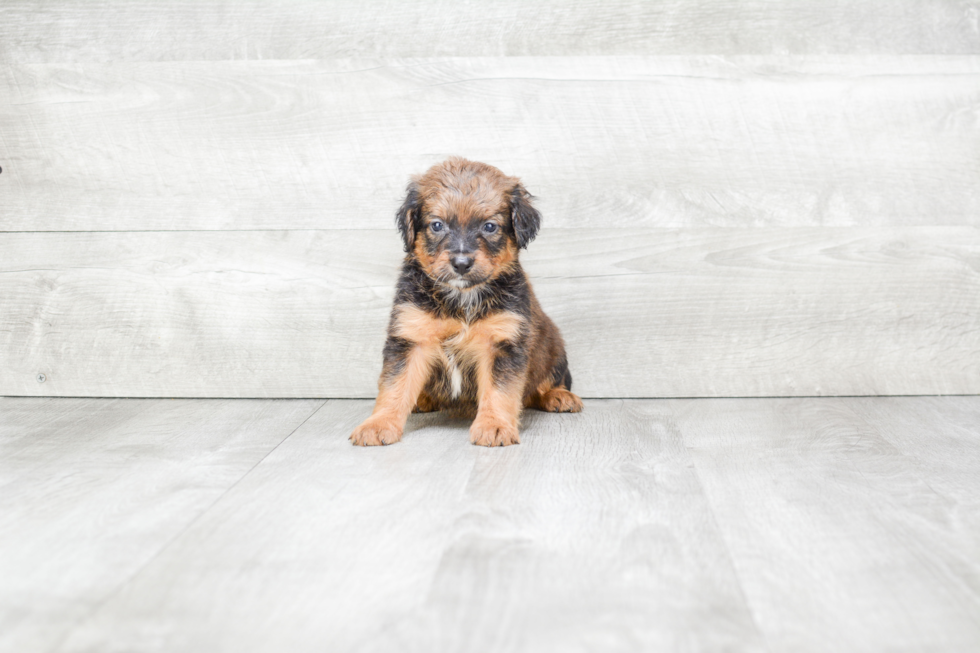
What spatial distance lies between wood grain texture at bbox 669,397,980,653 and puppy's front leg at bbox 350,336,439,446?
0.96 meters

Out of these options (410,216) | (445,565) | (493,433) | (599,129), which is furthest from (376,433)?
(599,129)

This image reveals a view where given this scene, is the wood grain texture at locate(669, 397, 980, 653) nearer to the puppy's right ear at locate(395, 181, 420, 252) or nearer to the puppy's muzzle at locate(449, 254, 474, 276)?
the puppy's muzzle at locate(449, 254, 474, 276)

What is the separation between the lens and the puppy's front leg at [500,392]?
8.72ft

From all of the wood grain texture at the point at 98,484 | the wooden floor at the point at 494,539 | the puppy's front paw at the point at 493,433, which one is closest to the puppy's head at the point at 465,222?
the puppy's front paw at the point at 493,433

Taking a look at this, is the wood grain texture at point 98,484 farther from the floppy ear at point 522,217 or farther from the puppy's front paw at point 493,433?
the floppy ear at point 522,217

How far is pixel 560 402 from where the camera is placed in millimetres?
3238

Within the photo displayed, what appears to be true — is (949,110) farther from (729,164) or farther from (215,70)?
(215,70)

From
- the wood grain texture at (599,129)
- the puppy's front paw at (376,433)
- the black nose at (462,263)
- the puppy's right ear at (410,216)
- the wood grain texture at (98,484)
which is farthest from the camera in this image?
the wood grain texture at (599,129)

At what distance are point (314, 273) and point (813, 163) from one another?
220 centimetres

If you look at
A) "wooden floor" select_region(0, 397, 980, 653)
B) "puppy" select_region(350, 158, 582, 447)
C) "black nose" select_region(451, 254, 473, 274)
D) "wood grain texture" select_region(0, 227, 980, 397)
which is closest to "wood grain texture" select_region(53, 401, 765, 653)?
"wooden floor" select_region(0, 397, 980, 653)

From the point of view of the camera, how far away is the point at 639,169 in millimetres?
3424

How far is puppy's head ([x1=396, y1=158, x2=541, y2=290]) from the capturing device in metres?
2.60

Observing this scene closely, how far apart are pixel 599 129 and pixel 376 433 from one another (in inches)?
Answer: 64.8

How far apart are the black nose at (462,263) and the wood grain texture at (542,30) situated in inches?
50.9
